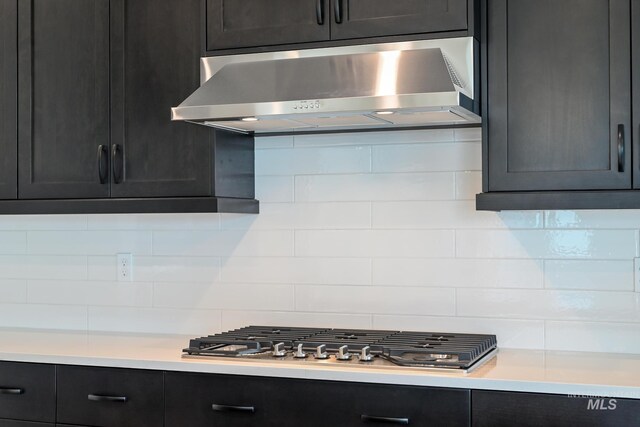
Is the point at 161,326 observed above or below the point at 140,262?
below

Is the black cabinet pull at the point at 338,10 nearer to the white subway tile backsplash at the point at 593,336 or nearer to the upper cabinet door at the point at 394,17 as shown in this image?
the upper cabinet door at the point at 394,17

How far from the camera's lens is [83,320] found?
3.72m

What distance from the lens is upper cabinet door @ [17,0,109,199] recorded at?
3.30 m

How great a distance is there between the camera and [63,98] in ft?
11.0

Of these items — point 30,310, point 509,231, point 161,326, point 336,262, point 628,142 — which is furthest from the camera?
point 30,310

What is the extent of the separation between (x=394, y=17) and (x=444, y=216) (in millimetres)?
740

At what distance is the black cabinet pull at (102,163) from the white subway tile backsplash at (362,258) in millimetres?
361

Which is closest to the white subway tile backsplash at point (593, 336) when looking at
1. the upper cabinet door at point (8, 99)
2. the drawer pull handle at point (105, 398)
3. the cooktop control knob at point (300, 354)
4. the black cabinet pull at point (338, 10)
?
the cooktop control knob at point (300, 354)

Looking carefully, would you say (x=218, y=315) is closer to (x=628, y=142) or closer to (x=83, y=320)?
(x=83, y=320)

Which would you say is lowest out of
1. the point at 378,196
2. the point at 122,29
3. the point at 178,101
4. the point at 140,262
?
the point at 140,262

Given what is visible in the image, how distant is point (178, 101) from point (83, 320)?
109 centimetres

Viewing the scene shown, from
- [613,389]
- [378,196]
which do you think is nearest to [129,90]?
[378,196]

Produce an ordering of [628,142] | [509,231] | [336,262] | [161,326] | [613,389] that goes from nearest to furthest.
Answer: [613,389] → [628,142] → [509,231] → [336,262] → [161,326]

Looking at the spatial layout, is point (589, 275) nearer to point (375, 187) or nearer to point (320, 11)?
point (375, 187)
